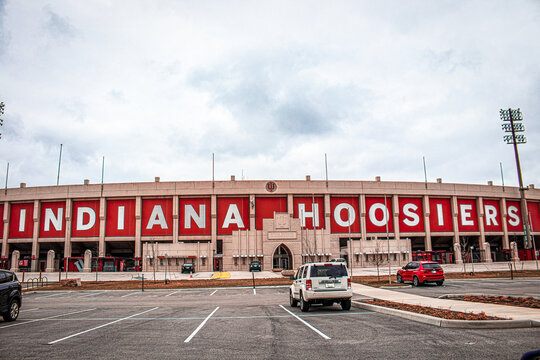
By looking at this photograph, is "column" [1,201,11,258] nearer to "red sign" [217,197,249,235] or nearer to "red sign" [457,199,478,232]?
"red sign" [217,197,249,235]

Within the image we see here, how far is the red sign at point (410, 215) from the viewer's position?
7325 cm

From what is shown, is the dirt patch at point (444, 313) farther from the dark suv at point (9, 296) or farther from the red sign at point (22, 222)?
the red sign at point (22, 222)

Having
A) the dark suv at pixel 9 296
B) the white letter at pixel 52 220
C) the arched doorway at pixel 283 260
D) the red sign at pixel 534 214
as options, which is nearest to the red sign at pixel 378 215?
the arched doorway at pixel 283 260

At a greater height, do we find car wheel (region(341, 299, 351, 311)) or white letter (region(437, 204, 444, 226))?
white letter (region(437, 204, 444, 226))

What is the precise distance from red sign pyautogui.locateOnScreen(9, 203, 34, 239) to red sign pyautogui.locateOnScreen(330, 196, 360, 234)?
2053 inches

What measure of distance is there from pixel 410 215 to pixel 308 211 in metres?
18.5

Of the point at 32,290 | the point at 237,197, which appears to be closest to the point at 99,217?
the point at 237,197

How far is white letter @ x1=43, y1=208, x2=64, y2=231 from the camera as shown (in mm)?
71000

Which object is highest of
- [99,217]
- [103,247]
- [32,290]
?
[99,217]

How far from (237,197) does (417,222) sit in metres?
32.4

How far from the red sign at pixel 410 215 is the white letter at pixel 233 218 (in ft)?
93.2

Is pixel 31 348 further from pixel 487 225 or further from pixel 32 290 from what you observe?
pixel 487 225

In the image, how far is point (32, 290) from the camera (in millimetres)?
35344

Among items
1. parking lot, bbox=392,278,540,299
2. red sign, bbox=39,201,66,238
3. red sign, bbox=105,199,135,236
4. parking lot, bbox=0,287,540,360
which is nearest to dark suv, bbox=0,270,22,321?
parking lot, bbox=0,287,540,360
